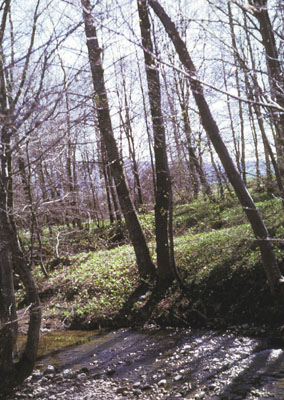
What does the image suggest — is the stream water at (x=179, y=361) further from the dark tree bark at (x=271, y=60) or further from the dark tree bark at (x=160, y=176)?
the dark tree bark at (x=271, y=60)

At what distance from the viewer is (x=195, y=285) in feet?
27.5

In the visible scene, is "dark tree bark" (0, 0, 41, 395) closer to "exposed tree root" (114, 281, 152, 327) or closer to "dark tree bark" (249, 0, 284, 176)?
"exposed tree root" (114, 281, 152, 327)

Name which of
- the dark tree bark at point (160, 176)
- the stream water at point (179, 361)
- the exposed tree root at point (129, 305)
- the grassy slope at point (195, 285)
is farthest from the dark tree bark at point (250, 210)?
the exposed tree root at point (129, 305)

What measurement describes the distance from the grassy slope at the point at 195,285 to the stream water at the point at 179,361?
1.93 feet

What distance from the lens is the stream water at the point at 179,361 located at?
4.90 meters

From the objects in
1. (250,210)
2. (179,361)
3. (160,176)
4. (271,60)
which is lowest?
(179,361)

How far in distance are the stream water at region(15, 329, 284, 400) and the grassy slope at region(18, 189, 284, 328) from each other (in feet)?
1.93

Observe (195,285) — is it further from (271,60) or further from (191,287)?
(271,60)

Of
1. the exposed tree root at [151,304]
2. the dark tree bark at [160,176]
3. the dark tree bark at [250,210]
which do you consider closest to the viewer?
the dark tree bark at [250,210]

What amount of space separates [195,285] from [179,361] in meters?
2.58

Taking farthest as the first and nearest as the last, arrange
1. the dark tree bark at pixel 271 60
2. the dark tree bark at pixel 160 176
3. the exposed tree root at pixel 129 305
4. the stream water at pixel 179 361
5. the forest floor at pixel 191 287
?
the dark tree bark at pixel 160 176, the exposed tree root at pixel 129 305, the forest floor at pixel 191 287, the stream water at pixel 179 361, the dark tree bark at pixel 271 60

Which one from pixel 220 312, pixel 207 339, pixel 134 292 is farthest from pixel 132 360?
pixel 134 292

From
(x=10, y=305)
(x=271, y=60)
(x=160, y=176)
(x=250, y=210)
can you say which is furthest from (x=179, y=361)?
(x=271, y=60)

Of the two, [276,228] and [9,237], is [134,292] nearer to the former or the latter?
[276,228]
